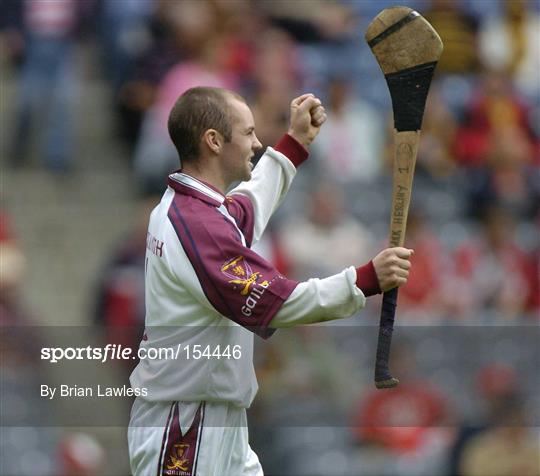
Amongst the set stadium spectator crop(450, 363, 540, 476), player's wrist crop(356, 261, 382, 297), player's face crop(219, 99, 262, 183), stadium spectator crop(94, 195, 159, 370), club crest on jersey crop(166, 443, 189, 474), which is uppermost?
player's face crop(219, 99, 262, 183)

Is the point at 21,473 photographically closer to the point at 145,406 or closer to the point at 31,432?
the point at 31,432

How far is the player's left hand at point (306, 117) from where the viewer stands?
453 centimetres

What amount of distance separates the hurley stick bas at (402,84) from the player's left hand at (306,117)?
38 centimetres

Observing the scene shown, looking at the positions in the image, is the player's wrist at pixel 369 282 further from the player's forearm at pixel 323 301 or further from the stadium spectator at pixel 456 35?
the stadium spectator at pixel 456 35

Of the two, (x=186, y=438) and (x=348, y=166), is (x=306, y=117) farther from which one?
(x=348, y=166)

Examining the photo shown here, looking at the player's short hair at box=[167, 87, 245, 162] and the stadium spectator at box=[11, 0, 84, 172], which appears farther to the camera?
the stadium spectator at box=[11, 0, 84, 172]

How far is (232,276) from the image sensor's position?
3994 mm

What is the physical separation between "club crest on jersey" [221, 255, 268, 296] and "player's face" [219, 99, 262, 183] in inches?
13.5

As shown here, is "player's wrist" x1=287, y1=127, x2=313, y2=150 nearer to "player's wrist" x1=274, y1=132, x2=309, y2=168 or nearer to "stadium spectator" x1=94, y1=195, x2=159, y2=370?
"player's wrist" x1=274, y1=132, x2=309, y2=168

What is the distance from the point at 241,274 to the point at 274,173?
71 cm

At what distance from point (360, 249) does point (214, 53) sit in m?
1.63

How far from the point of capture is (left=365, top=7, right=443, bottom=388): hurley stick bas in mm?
4148

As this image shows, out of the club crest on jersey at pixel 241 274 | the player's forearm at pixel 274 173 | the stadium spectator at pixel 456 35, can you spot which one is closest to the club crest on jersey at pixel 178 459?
the club crest on jersey at pixel 241 274

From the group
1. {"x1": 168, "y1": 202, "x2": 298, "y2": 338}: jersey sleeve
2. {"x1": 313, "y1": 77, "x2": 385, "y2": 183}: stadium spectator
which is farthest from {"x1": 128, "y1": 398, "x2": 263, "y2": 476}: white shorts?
{"x1": 313, "y1": 77, "x2": 385, "y2": 183}: stadium spectator
